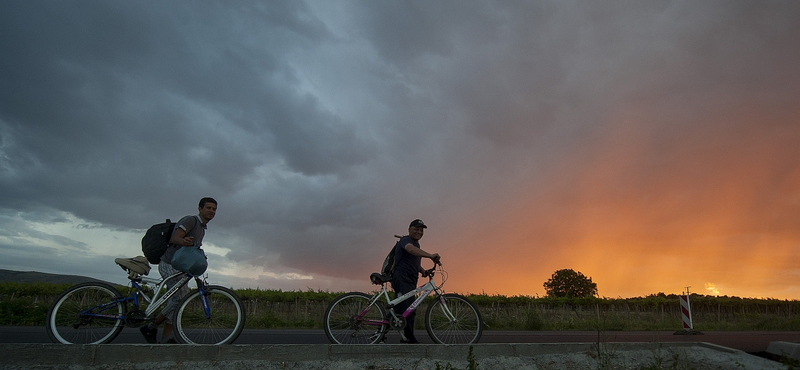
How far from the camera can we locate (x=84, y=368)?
4.69 meters

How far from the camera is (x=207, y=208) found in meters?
6.76

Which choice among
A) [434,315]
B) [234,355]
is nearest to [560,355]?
[434,315]

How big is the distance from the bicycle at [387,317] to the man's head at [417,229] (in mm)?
600

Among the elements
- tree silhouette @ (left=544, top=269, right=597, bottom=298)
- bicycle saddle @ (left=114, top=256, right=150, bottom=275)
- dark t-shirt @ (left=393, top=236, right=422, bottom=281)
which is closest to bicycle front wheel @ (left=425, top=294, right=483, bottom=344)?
dark t-shirt @ (left=393, top=236, right=422, bottom=281)

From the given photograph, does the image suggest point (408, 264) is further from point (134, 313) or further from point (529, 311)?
point (529, 311)

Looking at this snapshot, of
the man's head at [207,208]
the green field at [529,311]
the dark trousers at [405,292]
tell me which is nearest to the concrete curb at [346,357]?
the green field at [529,311]

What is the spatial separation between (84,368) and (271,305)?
2332 cm

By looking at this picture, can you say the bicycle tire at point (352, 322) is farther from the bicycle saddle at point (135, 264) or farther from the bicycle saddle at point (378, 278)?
the bicycle saddle at point (135, 264)

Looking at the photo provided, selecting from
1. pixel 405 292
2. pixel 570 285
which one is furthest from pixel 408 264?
pixel 570 285

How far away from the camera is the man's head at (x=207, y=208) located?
→ 266 inches

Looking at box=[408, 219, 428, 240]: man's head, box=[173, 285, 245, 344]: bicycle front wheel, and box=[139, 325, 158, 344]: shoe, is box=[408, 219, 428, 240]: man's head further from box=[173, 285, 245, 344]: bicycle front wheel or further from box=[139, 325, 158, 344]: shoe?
box=[139, 325, 158, 344]: shoe

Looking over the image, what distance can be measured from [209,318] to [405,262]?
2.90 meters

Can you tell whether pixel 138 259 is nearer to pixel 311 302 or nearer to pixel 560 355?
pixel 560 355

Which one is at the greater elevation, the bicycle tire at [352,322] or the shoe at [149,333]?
the bicycle tire at [352,322]
